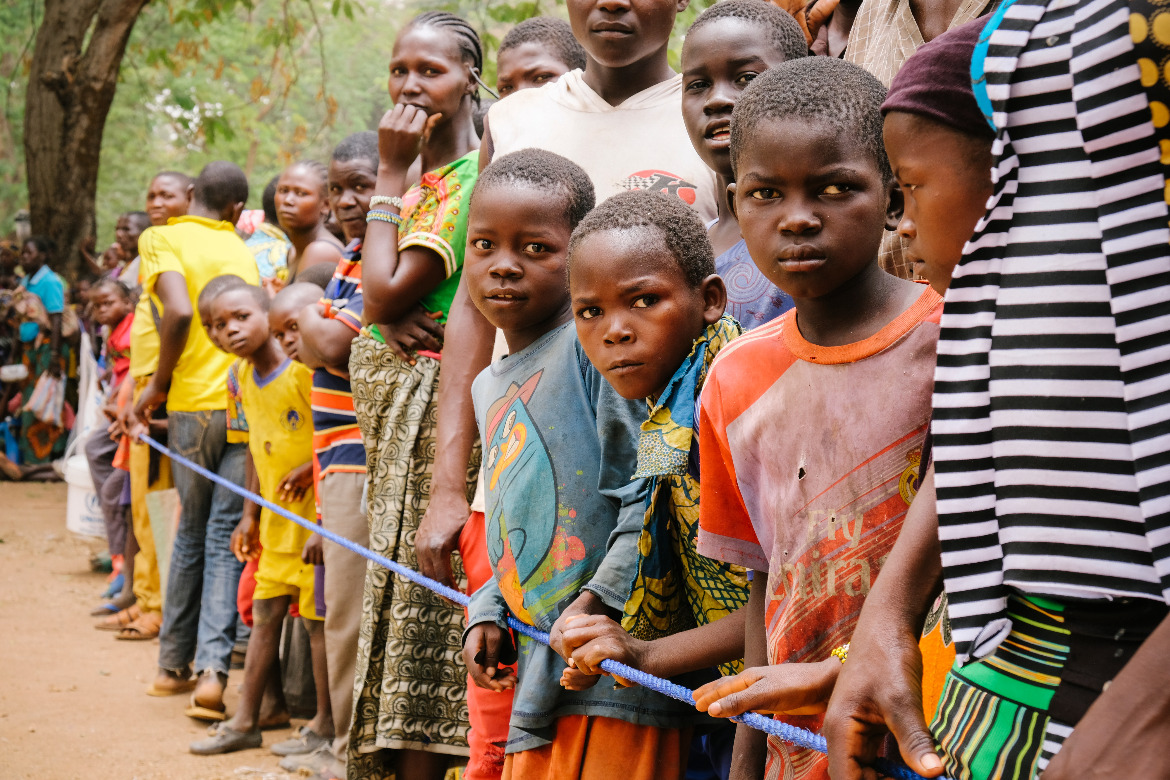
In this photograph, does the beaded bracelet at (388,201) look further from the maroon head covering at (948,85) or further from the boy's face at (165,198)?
the boy's face at (165,198)

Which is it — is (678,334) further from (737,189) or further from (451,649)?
(451,649)

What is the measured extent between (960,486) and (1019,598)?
0.43 feet

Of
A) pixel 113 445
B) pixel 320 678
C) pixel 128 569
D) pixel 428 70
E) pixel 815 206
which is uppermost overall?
pixel 428 70

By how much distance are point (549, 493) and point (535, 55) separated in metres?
2.33

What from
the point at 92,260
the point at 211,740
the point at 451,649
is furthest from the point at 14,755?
the point at 92,260

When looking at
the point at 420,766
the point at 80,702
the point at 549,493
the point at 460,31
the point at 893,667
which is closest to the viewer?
the point at 893,667

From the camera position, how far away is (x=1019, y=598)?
43.6 inches

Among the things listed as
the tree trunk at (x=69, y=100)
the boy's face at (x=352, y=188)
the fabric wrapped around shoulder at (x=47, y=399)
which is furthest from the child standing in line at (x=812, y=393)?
the fabric wrapped around shoulder at (x=47, y=399)

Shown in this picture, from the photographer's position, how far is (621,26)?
2.69 meters

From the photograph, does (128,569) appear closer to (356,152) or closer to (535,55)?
(356,152)

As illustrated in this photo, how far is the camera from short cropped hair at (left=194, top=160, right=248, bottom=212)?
20.4 ft

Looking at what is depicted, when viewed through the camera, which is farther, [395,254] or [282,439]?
[282,439]

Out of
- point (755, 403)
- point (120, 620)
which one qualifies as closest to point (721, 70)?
point (755, 403)

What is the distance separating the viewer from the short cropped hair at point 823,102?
1.64m
